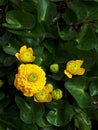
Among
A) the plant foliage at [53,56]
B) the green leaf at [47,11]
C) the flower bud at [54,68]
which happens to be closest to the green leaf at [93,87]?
the plant foliage at [53,56]

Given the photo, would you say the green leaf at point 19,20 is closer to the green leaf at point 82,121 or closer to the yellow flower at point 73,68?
the yellow flower at point 73,68

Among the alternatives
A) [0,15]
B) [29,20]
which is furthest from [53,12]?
[0,15]

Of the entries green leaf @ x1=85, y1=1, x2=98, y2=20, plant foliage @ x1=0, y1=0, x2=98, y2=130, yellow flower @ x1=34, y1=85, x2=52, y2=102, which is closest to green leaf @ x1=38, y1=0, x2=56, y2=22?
plant foliage @ x1=0, y1=0, x2=98, y2=130

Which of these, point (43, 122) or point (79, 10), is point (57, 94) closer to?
point (43, 122)

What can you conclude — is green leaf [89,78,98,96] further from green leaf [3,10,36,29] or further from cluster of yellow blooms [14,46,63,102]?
green leaf [3,10,36,29]

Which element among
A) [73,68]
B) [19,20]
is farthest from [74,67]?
[19,20]
